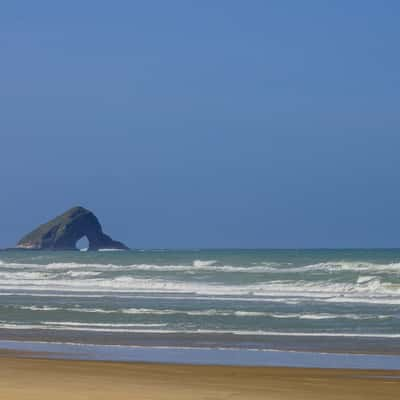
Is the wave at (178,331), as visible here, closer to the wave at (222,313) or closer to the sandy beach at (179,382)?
the wave at (222,313)

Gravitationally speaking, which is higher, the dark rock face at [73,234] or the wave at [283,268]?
the dark rock face at [73,234]

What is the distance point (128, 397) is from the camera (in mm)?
11633

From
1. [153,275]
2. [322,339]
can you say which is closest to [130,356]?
[322,339]

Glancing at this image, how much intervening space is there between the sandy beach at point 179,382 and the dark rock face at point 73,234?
336 feet

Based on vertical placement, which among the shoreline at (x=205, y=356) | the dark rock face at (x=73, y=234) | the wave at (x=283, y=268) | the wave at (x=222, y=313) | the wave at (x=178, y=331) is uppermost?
the dark rock face at (x=73, y=234)

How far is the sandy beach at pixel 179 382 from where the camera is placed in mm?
11906

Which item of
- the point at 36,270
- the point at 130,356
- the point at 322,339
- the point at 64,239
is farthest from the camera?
the point at 64,239

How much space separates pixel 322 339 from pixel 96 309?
8.96 meters

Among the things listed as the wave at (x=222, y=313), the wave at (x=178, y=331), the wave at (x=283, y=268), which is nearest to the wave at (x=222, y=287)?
the wave at (x=283, y=268)

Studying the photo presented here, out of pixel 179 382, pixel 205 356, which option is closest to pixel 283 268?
pixel 205 356

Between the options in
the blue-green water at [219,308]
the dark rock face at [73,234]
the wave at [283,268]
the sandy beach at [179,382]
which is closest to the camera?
the sandy beach at [179,382]

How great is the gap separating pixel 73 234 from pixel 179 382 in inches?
4160

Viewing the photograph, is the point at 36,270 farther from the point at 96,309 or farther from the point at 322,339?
the point at 322,339

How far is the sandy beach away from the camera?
11906 millimetres
